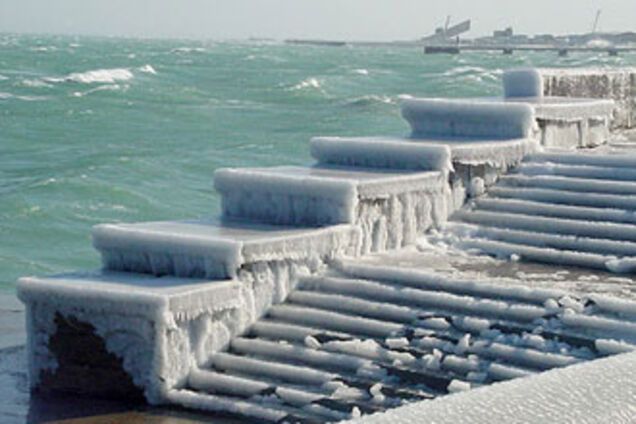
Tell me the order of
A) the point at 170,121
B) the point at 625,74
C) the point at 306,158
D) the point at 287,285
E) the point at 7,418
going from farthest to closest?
the point at 170,121 → the point at 306,158 → the point at 625,74 → the point at 287,285 → the point at 7,418

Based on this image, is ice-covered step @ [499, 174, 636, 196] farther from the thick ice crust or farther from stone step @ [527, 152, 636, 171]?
the thick ice crust

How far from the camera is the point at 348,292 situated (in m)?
9.57

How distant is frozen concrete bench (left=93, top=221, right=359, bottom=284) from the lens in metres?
9.13

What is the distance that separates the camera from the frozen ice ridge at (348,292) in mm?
8453

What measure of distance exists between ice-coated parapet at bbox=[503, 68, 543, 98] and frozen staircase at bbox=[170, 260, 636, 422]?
5312 mm

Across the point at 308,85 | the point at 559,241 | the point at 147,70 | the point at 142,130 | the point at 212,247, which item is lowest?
the point at 147,70

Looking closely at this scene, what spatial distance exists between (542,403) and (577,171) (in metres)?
9.51

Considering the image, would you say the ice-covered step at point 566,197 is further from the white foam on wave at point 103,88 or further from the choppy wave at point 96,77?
the choppy wave at point 96,77

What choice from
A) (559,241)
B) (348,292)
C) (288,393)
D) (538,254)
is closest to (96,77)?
(559,241)

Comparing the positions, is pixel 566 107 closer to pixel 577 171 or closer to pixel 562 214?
pixel 577 171

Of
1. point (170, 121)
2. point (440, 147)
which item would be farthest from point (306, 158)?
point (440, 147)

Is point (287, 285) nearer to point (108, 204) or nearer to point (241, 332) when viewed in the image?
point (241, 332)

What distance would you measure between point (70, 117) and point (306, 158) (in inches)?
616

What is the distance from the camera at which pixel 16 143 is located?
36500mm
